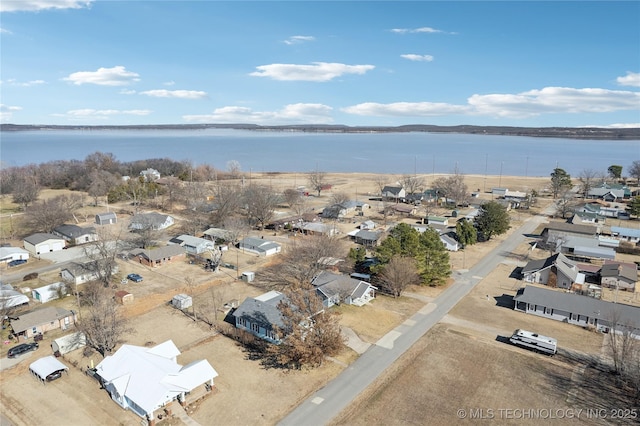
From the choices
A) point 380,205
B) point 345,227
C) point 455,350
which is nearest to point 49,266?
point 345,227

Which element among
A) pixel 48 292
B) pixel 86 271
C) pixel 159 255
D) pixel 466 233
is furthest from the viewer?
pixel 466 233

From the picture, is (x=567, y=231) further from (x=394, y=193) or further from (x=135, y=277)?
(x=135, y=277)

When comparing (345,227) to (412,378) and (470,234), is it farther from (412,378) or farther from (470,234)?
(412,378)

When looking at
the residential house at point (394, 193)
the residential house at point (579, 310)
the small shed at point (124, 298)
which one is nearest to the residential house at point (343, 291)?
the residential house at point (579, 310)

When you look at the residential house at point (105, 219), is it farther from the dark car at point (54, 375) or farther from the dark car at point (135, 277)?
the dark car at point (54, 375)

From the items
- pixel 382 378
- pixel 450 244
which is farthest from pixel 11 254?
pixel 450 244

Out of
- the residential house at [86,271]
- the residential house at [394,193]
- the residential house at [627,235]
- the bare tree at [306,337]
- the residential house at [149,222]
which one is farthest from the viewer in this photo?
the residential house at [394,193]
